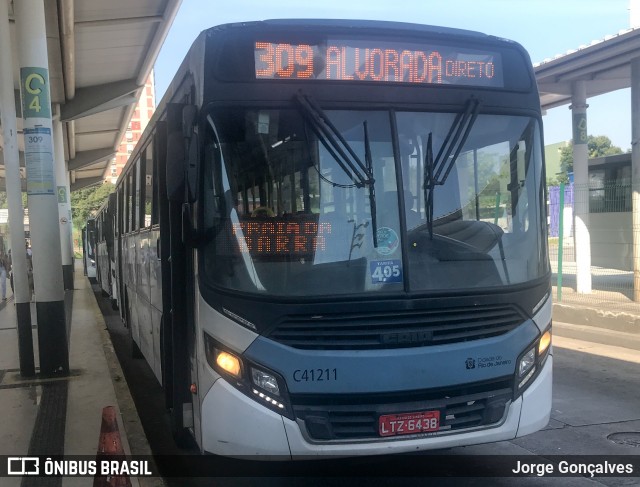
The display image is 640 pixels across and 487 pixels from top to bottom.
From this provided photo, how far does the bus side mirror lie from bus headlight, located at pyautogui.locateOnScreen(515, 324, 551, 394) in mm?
2491

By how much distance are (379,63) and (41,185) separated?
538 centimetres

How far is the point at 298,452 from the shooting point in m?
4.09

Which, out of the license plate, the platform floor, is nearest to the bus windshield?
the license plate

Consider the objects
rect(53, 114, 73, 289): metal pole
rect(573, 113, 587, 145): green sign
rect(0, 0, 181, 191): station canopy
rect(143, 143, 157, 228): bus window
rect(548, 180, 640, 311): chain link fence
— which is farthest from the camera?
rect(53, 114, 73, 289): metal pole

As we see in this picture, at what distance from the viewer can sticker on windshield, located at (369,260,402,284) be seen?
4312 millimetres

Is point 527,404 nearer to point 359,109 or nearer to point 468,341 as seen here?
point 468,341

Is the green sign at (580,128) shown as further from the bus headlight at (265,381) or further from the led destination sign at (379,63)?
the bus headlight at (265,381)

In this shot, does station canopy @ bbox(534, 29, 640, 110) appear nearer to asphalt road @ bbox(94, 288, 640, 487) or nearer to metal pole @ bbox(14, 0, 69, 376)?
asphalt road @ bbox(94, 288, 640, 487)

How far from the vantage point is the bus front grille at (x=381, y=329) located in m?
4.13

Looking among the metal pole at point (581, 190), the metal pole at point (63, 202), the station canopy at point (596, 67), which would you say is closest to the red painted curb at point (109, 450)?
the station canopy at point (596, 67)

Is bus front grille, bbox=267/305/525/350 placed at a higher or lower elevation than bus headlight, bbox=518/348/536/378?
higher

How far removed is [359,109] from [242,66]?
2.74 ft

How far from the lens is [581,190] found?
535 inches

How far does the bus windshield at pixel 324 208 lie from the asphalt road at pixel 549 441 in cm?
171
